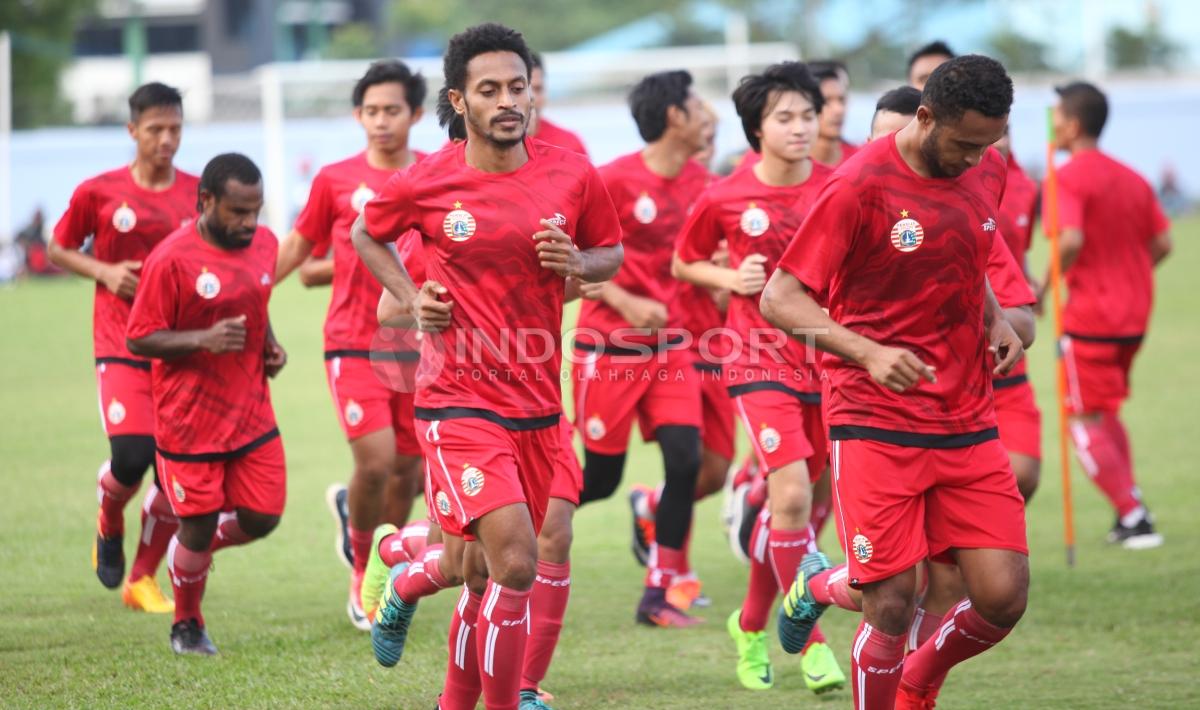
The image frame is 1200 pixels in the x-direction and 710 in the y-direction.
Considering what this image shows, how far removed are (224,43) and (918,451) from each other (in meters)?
66.6

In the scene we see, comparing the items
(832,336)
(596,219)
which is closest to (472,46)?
(596,219)

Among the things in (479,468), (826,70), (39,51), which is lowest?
(479,468)

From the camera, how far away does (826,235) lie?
5.08 m

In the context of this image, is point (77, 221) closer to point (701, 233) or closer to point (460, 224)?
point (701, 233)

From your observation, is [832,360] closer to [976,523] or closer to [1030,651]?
[976,523]

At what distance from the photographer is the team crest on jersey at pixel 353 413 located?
25.8ft

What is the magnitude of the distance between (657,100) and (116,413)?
3319 mm

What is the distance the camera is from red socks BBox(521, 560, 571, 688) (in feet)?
20.6

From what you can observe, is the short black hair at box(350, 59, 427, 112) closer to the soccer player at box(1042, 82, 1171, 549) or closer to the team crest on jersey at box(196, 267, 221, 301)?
the team crest on jersey at box(196, 267, 221, 301)

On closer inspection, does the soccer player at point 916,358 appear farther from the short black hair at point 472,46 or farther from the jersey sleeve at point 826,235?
the short black hair at point 472,46

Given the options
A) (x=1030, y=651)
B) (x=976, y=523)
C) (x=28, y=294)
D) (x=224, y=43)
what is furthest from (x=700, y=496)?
(x=224, y=43)

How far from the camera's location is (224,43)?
67.8 meters

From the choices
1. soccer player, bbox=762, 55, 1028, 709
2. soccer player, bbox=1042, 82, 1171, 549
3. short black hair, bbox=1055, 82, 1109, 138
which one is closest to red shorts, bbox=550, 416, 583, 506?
soccer player, bbox=762, 55, 1028, 709

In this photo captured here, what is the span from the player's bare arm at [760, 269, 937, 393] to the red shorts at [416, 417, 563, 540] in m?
1.03
